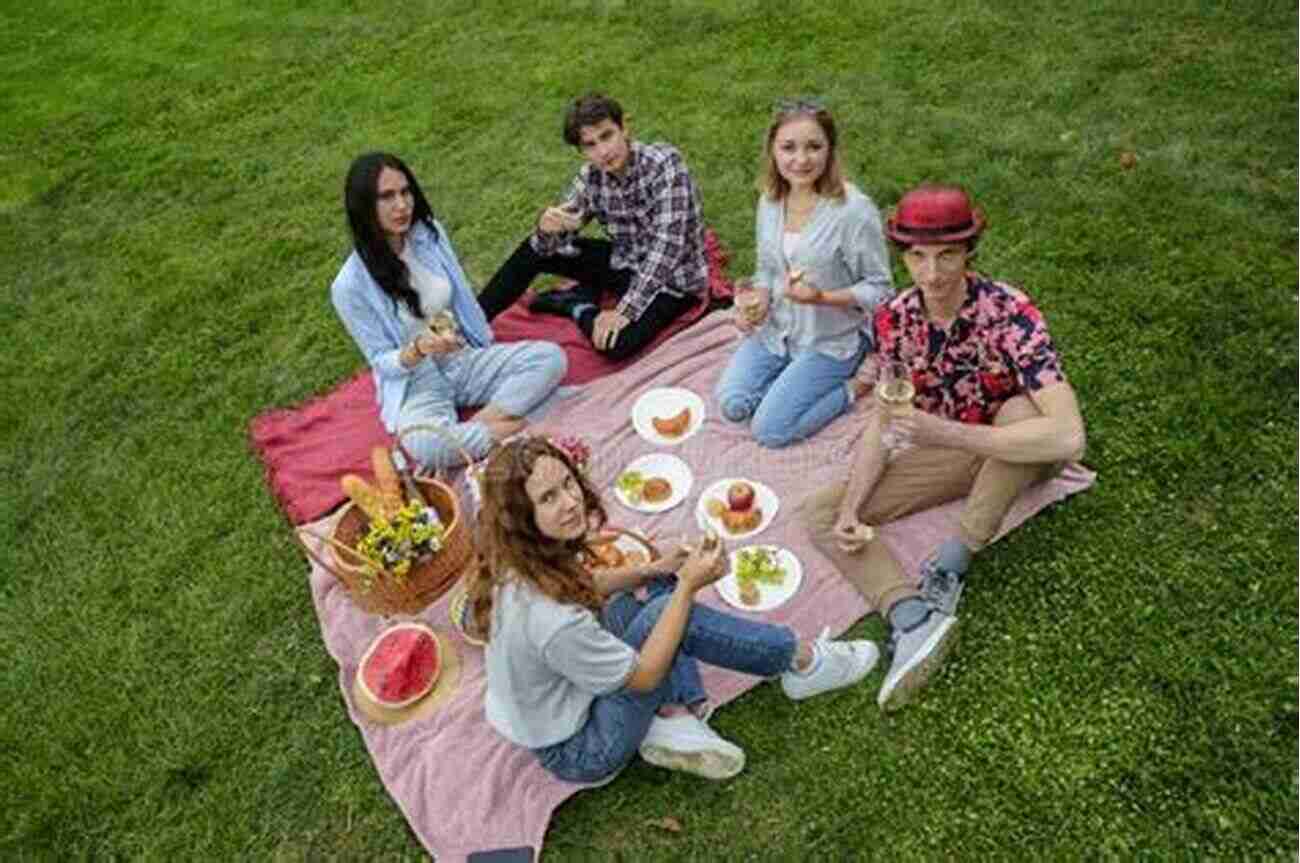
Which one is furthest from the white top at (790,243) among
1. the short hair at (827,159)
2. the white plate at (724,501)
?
the white plate at (724,501)

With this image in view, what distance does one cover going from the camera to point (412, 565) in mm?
4871

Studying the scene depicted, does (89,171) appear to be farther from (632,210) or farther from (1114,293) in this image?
(1114,293)

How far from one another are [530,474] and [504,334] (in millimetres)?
3467

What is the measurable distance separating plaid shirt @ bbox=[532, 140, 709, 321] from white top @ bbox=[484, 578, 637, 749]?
3.00 meters

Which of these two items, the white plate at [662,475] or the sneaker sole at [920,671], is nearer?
the sneaker sole at [920,671]

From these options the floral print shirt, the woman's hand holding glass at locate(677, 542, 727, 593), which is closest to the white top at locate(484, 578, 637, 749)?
the woman's hand holding glass at locate(677, 542, 727, 593)

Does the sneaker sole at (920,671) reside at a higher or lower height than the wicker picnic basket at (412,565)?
lower

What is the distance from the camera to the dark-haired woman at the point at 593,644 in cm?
348

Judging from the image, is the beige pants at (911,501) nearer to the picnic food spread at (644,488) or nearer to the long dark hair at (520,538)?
the picnic food spread at (644,488)

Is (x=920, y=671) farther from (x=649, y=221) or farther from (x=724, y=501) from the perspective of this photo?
(x=649, y=221)

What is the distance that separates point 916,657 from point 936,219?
1733 mm

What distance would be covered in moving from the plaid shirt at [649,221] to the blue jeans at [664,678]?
2.57 metres

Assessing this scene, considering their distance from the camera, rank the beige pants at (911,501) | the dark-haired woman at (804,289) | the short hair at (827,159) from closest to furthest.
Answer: the beige pants at (911,501)
the short hair at (827,159)
the dark-haired woman at (804,289)

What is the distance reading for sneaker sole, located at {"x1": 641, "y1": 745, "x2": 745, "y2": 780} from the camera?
409 cm
